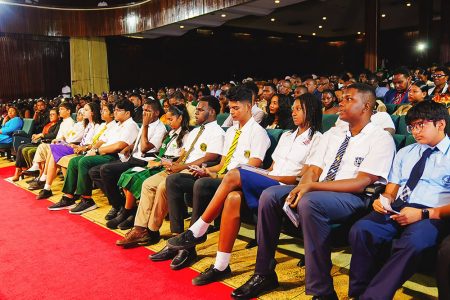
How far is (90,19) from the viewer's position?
11.1m

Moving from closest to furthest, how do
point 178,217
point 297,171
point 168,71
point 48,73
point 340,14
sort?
1. point 297,171
2. point 178,217
3. point 48,73
4. point 340,14
5. point 168,71

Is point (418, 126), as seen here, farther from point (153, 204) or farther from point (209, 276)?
point (153, 204)

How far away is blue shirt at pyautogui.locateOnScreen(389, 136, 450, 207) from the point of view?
1726mm

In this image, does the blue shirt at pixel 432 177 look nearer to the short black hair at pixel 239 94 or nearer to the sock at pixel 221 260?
the sock at pixel 221 260

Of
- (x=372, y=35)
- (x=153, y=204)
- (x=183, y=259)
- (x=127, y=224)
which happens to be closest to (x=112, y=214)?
(x=127, y=224)

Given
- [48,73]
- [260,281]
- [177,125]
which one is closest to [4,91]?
[48,73]

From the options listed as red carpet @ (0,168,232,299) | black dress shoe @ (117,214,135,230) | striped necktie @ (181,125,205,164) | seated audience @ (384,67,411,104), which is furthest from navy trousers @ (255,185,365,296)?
seated audience @ (384,67,411,104)

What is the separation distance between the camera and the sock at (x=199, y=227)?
2.24 m

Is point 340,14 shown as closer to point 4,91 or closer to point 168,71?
point 168,71

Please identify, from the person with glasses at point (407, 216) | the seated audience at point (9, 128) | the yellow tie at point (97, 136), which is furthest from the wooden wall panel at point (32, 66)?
the person with glasses at point (407, 216)

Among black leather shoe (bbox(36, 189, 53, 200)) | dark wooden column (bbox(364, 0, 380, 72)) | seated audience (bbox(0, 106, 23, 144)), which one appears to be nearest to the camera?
black leather shoe (bbox(36, 189, 53, 200))

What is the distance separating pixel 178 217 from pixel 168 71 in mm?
12130

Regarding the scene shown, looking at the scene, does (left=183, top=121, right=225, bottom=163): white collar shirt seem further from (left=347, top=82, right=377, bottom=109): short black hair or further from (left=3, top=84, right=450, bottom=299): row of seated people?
(left=347, top=82, right=377, bottom=109): short black hair

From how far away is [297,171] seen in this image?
7.72 ft
